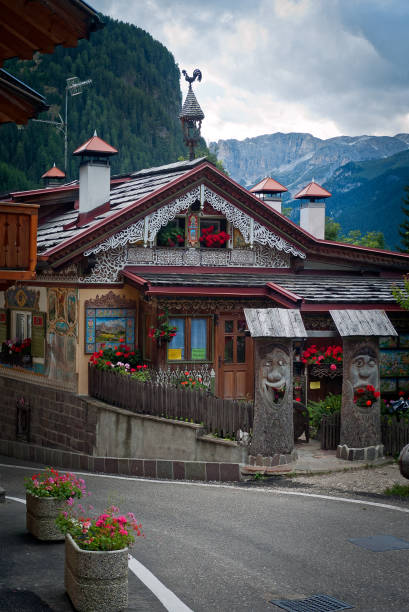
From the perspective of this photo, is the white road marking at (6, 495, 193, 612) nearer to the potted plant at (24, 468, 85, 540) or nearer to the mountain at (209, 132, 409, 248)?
the potted plant at (24, 468, 85, 540)

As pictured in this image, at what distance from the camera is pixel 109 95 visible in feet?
466

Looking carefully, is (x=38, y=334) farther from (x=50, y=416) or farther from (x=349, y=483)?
(x=349, y=483)

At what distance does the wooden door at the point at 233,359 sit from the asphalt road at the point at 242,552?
24.6 ft

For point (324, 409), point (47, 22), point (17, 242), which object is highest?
point (47, 22)

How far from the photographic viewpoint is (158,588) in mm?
8719

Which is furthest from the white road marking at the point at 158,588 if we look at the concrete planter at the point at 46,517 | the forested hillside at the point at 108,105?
the forested hillside at the point at 108,105

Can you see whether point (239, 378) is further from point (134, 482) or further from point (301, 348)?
point (134, 482)

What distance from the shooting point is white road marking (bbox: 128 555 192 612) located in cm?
815

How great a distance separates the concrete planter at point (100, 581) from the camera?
25.9 feet

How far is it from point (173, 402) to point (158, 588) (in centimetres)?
914

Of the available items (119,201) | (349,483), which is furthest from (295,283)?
(349,483)

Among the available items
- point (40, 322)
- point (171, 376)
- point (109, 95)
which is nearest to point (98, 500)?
point (171, 376)

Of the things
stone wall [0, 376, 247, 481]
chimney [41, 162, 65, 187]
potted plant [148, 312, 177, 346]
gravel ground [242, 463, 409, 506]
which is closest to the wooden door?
potted plant [148, 312, 177, 346]

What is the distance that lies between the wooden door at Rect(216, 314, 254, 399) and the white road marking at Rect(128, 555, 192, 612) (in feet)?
39.3
